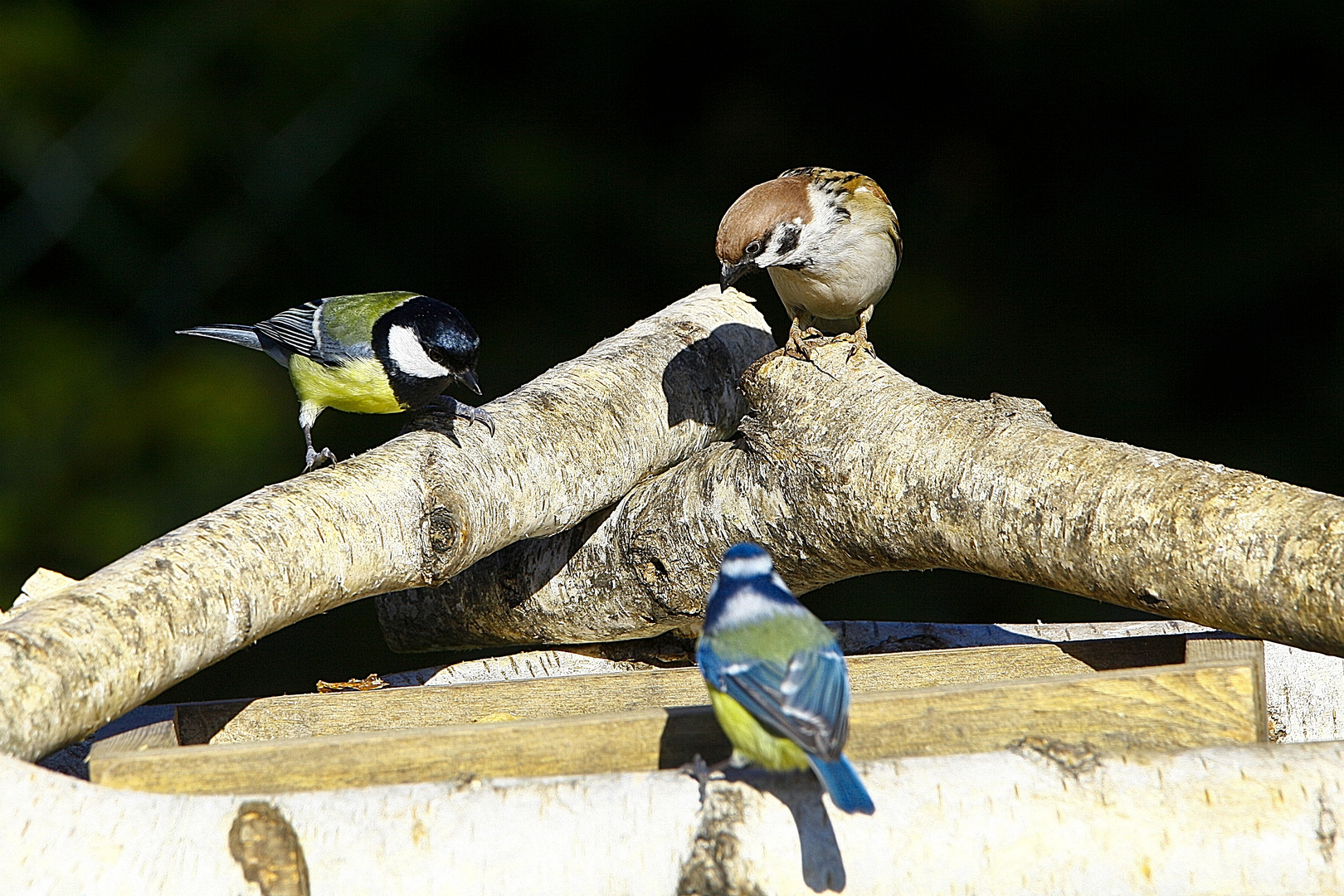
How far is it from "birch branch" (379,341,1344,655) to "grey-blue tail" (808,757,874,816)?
2.57ft

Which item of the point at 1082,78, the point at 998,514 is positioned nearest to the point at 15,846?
the point at 998,514

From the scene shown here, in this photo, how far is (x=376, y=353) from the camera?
2.48m

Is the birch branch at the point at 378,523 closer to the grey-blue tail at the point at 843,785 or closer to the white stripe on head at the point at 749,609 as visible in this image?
the white stripe on head at the point at 749,609

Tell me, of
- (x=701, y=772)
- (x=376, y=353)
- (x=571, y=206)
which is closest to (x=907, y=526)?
(x=701, y=772)

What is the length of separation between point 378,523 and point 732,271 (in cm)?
92

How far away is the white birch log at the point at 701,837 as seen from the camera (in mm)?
1258

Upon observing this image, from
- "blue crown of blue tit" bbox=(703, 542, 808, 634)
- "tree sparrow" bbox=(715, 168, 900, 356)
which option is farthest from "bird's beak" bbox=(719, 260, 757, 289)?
"blue crown of blue tit" bbox=(703, 542, 808, 634)

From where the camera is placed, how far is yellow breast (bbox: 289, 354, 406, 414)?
2467mm

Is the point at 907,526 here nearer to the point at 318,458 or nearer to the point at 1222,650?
the point at 1222,650

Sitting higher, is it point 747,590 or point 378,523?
point 378,523

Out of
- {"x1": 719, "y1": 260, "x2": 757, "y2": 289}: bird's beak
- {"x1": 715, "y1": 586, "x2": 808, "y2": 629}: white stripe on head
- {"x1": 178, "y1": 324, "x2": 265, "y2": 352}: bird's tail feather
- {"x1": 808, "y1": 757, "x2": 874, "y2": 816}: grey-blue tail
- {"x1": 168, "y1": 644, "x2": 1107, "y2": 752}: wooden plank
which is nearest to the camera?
{"x1": 808, "y1": 757, "x2": 874, "y2": 816}: grey-blue tail

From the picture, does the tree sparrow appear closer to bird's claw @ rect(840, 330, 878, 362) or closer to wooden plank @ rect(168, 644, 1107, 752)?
bird's claw @ rect(840, 330, 878, 362)

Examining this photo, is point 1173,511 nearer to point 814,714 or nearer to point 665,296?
A: point 814,714

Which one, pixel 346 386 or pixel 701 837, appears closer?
pixel 701 837
